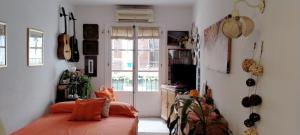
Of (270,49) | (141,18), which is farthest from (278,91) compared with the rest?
(141,18)

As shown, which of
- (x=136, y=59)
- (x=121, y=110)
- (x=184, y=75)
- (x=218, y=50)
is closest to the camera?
(x=218, y=50)

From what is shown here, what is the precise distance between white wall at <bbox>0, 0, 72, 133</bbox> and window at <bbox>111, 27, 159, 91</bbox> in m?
1.80

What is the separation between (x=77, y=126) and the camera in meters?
3.62

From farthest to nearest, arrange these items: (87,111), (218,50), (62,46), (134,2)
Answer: (134,2) < (62,46) < (87,111) < (218,50)

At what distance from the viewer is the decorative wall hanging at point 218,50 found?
9.74 feet

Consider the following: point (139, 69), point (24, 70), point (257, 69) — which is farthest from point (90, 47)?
point (257, 69)

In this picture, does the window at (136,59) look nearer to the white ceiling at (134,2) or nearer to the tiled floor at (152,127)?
the white ceiling at (134,2)

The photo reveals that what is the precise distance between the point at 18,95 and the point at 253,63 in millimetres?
2735

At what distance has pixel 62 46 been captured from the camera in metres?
5.12

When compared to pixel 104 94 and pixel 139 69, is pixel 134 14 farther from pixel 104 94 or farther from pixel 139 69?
pixel 104 94

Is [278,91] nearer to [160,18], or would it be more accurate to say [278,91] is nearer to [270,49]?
[270,49]

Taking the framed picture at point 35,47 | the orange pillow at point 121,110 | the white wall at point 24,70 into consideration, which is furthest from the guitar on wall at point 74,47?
the orange pillow at point 121,110

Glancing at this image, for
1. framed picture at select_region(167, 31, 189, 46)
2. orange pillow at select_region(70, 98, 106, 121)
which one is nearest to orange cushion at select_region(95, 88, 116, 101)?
orange pillow at select_region(70, 98, 106, 121)

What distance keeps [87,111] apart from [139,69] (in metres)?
2.61
